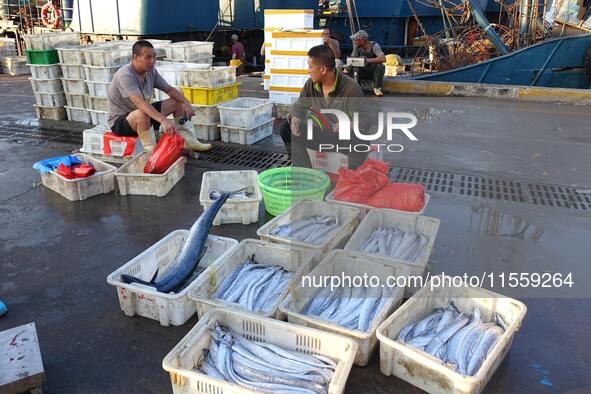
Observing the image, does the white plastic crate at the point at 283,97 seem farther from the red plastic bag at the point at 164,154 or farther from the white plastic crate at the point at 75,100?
the red plastic bag at the point at 164,154

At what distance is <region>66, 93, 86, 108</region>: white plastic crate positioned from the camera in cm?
755

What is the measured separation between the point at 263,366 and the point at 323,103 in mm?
3207

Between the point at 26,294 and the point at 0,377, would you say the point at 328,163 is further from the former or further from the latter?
the point at 0,377

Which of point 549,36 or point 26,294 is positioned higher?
point 549,36

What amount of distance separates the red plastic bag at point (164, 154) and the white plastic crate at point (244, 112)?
5.34 feet

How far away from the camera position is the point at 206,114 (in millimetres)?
6668

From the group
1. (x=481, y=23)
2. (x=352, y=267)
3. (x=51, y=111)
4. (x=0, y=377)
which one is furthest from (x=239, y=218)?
(x=481, y=23)

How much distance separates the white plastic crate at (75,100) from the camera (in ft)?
24.8

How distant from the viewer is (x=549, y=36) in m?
12.7

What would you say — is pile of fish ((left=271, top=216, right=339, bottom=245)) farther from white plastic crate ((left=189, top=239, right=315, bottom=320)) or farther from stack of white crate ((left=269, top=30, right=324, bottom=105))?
stack of white crate ((left=269, top=30, right=324, bottom=105))

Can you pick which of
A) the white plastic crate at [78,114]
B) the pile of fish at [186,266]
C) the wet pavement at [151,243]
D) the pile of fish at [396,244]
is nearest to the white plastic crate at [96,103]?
the white plastic crate at [78,114]

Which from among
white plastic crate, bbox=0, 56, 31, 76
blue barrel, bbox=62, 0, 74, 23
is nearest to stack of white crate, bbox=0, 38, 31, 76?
white plastic crate, bbox=0, 56, 31, 76

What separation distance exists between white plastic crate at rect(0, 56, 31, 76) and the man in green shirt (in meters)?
11.7

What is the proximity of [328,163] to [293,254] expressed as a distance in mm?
1997
